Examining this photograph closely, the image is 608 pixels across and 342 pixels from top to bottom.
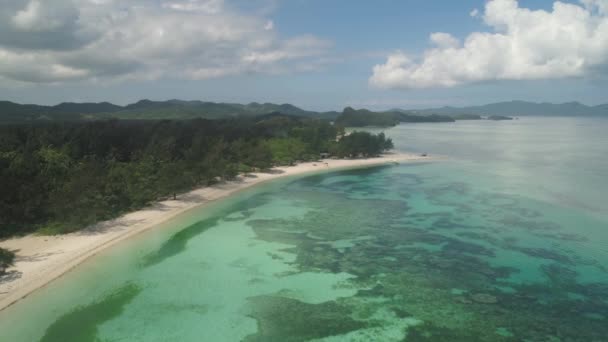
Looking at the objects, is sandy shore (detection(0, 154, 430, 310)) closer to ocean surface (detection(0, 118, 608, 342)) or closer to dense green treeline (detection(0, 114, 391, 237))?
ocean surface (detection(0, 118, 608, 342))

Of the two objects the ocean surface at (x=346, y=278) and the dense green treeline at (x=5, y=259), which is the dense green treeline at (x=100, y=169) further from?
the ocean surface at (x=346, y=278)

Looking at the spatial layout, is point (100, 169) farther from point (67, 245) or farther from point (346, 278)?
point (346, 278)

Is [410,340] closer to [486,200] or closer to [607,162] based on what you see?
[486,200]

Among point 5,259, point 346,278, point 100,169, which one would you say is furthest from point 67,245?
point 346,278

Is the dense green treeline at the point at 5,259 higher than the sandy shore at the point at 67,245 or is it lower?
higher

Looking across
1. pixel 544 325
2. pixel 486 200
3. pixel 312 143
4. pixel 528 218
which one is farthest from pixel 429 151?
pixel 544 325

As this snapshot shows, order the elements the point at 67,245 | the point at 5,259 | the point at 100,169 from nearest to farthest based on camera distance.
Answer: the point at 5,259 < the point at 67,245 < the point at 100,169

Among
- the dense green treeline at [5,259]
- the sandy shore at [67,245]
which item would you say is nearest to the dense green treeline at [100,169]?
the sandy shore at [67,245]
